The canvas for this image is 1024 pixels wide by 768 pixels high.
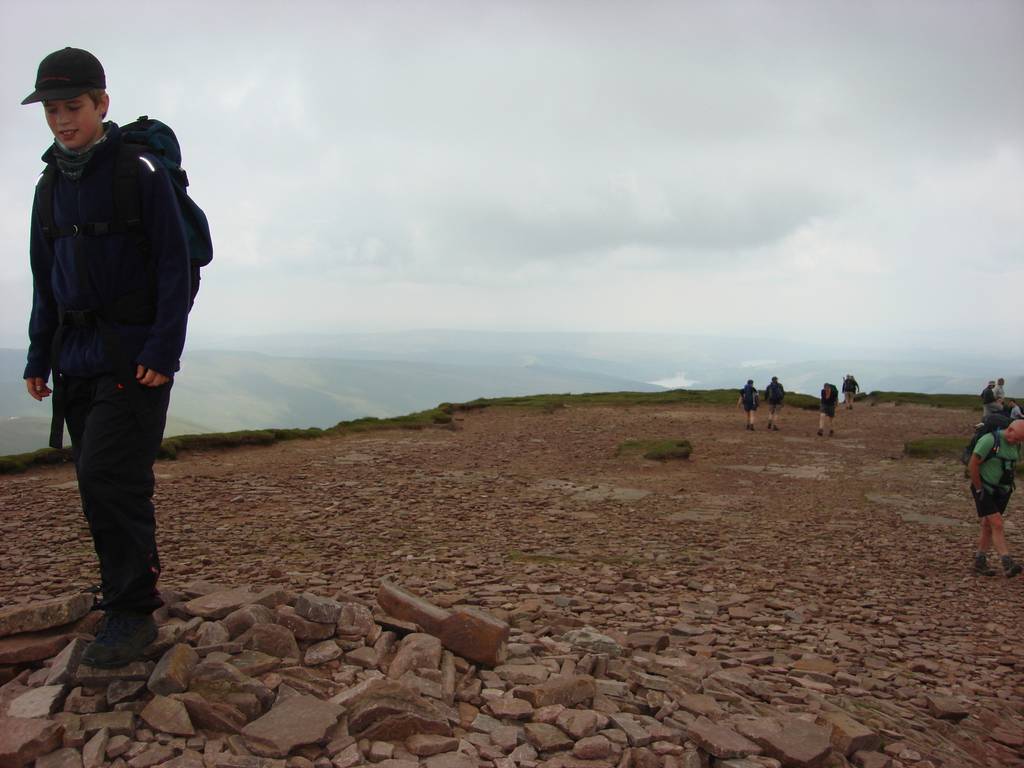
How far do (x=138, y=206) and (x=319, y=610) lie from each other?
3.69 meters

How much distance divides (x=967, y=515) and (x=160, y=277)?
18922 mm

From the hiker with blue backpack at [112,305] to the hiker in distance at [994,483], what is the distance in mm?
13223

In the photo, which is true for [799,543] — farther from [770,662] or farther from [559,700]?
[559,700]

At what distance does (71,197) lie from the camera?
17.8 feet

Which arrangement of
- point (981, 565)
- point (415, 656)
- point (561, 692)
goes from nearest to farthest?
point (561, 692), point (415, 656), point (981, 565)

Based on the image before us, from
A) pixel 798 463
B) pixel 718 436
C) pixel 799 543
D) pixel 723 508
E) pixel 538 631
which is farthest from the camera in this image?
pixel 718 436

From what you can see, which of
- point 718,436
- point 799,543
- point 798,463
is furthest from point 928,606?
point 718,436

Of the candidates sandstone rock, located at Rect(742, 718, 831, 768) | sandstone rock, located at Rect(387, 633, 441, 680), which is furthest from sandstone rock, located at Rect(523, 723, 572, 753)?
sandstone rock, located at Rect(742, 718, 831, 768)

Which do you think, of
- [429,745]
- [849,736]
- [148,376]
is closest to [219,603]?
[148,376]

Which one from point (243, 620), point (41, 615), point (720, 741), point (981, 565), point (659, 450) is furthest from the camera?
point (659, 450)

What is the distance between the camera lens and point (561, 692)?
18.3 feet

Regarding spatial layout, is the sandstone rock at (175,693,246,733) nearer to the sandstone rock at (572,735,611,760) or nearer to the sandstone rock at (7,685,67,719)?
the sandstone rock at (7,685,67,719)

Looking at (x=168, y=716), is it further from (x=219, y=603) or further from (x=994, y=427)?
(x=994, y=427)

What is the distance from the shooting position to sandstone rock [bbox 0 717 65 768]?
173 inches
